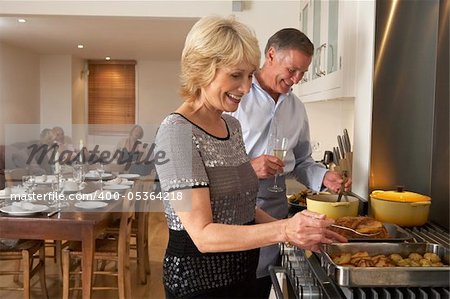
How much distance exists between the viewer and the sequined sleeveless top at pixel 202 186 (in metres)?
1.20

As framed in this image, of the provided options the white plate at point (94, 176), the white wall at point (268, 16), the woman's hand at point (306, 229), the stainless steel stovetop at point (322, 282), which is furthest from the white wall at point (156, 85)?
the woman's hand at point (306, 229)

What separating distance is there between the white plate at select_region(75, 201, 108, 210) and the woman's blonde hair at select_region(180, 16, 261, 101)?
2124mm

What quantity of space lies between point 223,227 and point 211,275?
0.24 metres

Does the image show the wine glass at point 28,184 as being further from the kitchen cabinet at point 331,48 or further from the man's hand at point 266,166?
the man's hand at point 266,166

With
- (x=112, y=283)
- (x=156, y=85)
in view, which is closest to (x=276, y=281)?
(x=112, y=283)

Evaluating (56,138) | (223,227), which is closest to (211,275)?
(223,227)

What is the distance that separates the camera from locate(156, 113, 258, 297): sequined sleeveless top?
120cm

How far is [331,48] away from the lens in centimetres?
239

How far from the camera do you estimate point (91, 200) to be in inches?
137

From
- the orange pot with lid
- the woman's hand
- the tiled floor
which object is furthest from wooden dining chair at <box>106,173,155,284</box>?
the woman's hand

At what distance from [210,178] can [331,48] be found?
1.41m

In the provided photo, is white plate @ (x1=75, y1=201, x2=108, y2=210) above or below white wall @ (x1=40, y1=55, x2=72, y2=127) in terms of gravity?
below

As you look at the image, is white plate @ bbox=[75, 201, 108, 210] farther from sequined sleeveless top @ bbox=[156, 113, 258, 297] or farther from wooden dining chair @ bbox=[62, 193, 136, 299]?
sequined sleeveless top @ bbox=[156, 113, 258, 297]

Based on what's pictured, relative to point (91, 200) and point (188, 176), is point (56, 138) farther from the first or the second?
point (188, 176)
